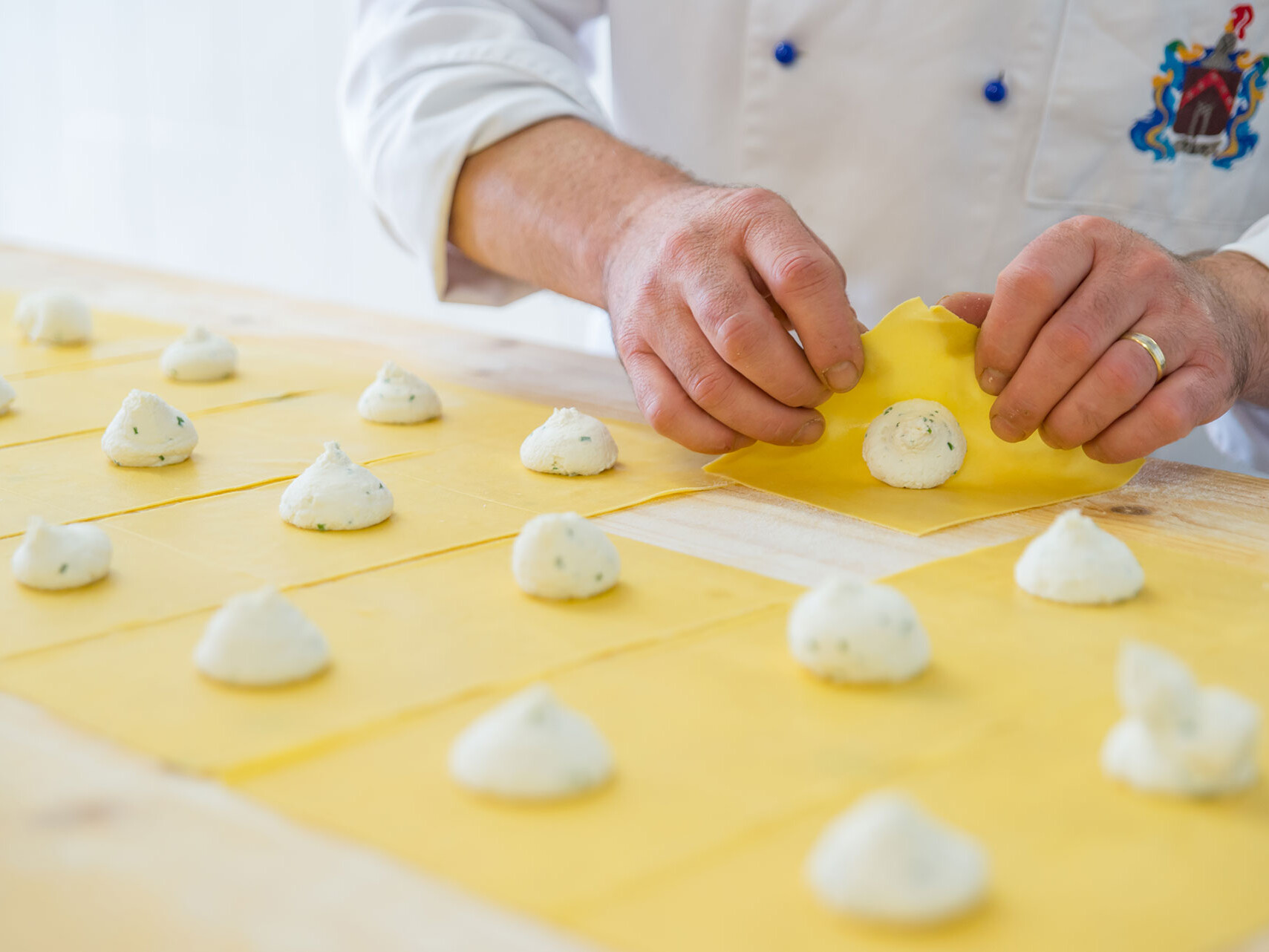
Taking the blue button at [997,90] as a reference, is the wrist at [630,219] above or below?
below

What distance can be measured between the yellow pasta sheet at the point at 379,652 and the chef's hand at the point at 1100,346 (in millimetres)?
451

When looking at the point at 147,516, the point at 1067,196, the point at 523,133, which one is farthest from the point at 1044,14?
the point at 147,516

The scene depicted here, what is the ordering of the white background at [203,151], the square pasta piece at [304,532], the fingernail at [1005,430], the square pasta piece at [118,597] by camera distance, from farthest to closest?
the white background at [203,151], the fingernail at [1005,430], the square pasta piece at [304,532], the square pasta piece at [118,597]

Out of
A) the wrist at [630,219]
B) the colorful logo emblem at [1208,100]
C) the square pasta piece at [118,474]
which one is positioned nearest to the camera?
the square pasta piece at [118,474]

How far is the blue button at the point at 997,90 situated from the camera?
73.3 inches

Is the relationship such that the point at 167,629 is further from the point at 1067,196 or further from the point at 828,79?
the point at 1067,196

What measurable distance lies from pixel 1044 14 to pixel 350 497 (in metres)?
1.25

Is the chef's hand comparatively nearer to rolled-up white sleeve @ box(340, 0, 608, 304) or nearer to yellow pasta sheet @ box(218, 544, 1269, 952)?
yellow pasta sheet @ box(218, 544, 1269, 952)

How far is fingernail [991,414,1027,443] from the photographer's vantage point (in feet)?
4.65

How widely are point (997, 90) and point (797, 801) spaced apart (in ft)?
4.61

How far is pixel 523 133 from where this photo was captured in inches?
73.0

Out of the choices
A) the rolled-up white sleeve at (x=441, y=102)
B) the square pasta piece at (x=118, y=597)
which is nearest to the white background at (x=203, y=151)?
the rolled-up white sleeve at (x=441, y=102)

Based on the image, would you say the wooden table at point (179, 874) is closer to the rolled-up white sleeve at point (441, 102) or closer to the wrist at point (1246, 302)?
the wrist at point (1246, 302)

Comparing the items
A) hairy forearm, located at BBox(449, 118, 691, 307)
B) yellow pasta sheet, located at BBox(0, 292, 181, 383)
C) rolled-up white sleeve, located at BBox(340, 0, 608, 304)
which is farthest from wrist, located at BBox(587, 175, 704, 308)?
yellow pasta sheet, located at BBox(0, 292, 181, 383)
